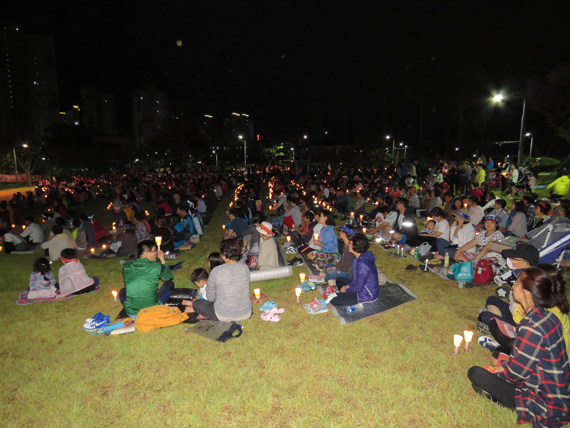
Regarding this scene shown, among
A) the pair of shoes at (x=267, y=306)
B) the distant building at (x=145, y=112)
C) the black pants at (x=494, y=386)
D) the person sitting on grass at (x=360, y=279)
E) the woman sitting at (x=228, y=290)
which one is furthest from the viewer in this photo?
the distant building at (x=145, y=112)

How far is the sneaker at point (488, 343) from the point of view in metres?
4.57

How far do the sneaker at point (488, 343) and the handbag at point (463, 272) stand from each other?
2.29m

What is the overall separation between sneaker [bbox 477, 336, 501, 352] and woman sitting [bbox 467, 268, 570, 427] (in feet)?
4.29

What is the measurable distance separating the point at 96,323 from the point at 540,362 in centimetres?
613

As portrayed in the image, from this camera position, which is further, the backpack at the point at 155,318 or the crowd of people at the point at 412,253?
the backpack at the point at 155,318

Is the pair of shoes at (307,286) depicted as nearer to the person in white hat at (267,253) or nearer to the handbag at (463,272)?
the person in white hat at (267,253)

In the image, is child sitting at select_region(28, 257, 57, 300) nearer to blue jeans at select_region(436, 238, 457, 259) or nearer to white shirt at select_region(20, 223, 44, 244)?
white shirt at select_region(20, 223, 44, 244)

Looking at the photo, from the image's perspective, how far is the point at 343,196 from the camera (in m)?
15.3

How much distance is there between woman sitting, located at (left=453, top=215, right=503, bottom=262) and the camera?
270 inches

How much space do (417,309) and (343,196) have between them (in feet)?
31.8

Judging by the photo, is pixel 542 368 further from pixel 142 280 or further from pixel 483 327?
pixel 142 280

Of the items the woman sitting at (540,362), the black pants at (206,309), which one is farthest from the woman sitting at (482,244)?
the black pants at (206,309)

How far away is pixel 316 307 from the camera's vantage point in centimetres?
595

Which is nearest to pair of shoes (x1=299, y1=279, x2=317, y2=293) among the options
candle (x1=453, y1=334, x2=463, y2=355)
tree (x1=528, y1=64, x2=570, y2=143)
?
candle (x1=453, y1=334, x2=463, y2=355)
